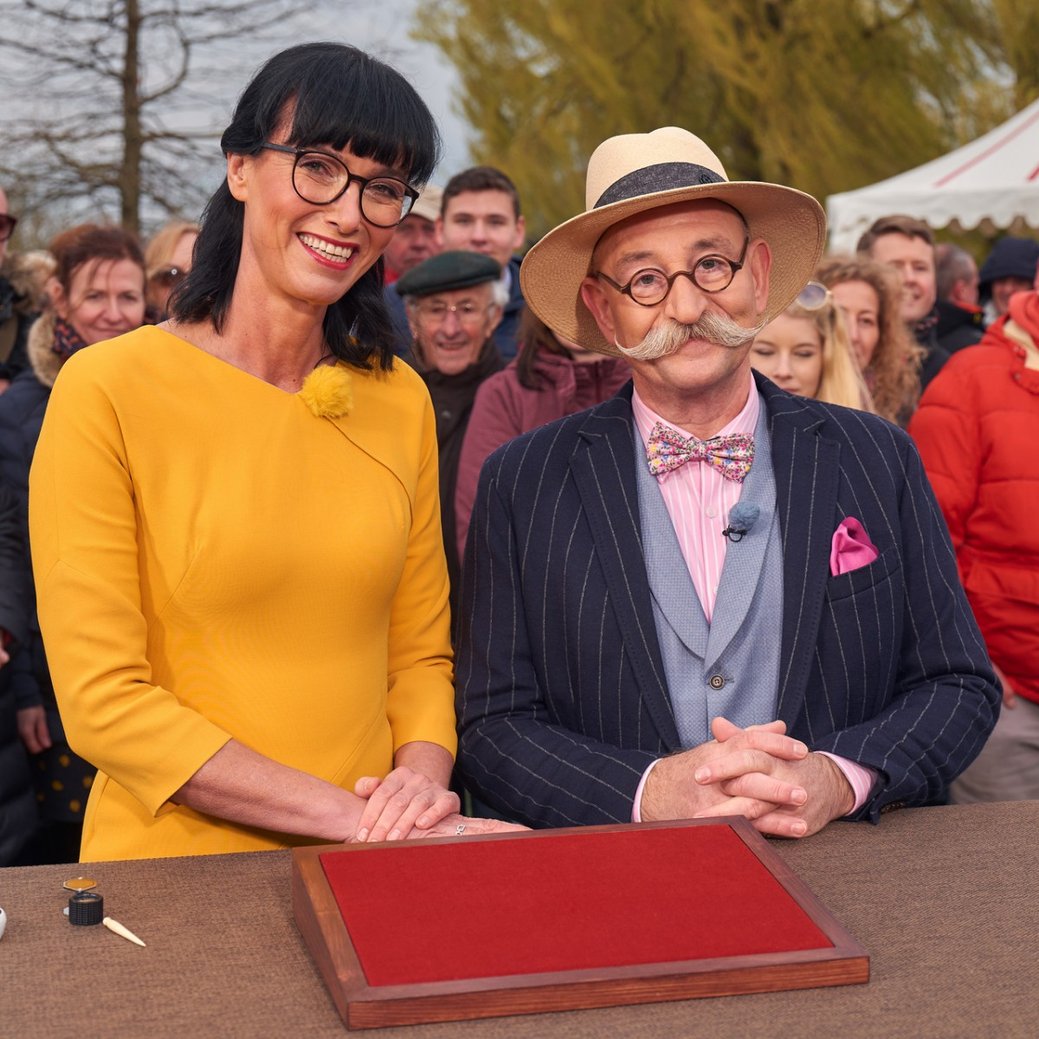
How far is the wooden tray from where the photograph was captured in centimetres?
157

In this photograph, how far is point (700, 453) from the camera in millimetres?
2609

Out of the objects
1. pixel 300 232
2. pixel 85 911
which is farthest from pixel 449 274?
pixel 85 911

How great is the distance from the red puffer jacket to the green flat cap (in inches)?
70.8

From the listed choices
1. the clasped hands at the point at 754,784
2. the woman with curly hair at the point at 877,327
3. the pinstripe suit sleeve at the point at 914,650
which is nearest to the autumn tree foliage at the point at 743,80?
the woman with curly hair at the point at 877,327

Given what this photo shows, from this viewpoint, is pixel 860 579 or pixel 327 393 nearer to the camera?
pixel 327 393

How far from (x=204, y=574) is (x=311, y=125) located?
713mm

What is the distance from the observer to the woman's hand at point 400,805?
7.14ft

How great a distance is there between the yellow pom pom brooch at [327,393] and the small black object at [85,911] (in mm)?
898

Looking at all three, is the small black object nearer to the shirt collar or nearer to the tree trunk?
the shirt collar

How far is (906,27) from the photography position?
17.3 meters

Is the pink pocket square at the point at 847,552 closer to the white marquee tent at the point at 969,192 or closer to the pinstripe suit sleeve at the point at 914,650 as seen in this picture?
the pinstripe suit sleeve at the point at 914,650

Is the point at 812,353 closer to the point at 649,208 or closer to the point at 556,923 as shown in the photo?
the point at 649,208

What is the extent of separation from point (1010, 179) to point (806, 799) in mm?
8468

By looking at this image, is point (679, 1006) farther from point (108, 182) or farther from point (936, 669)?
point (108, 182)
